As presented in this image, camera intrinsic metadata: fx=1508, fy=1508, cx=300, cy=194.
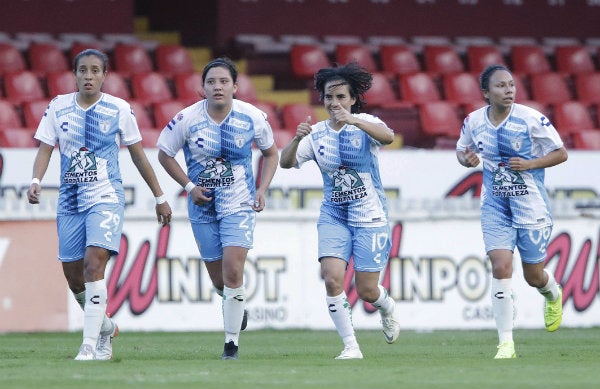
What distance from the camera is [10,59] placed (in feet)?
65.3

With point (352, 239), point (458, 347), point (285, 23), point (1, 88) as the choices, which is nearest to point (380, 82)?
point (285, 23)

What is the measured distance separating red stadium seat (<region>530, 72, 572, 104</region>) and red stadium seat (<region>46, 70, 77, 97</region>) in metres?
6.88

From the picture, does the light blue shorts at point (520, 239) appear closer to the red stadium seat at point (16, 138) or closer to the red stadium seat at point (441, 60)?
the red stadium seat at point (16, 138)

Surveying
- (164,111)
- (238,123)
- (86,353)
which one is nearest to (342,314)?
(238,123)

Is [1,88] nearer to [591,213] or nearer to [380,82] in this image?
[380,82]

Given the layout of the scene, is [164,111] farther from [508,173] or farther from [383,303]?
[508,173]

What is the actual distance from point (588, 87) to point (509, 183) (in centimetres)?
1145

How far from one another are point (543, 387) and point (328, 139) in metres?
3.15

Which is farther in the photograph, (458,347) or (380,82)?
(380,82)

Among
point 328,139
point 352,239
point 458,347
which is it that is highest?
point 328,139

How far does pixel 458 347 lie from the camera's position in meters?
12.6

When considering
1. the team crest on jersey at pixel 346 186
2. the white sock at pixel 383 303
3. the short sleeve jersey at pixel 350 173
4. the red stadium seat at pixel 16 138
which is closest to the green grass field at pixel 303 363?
the white sock at pixel 383 303

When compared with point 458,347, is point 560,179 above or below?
above

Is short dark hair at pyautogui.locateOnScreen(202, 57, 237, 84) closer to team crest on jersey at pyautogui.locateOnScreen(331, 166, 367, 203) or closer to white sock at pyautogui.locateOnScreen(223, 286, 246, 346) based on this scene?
team crest on jersey at pyautogui.locateOnScreen(331, 166, 367, 203)
